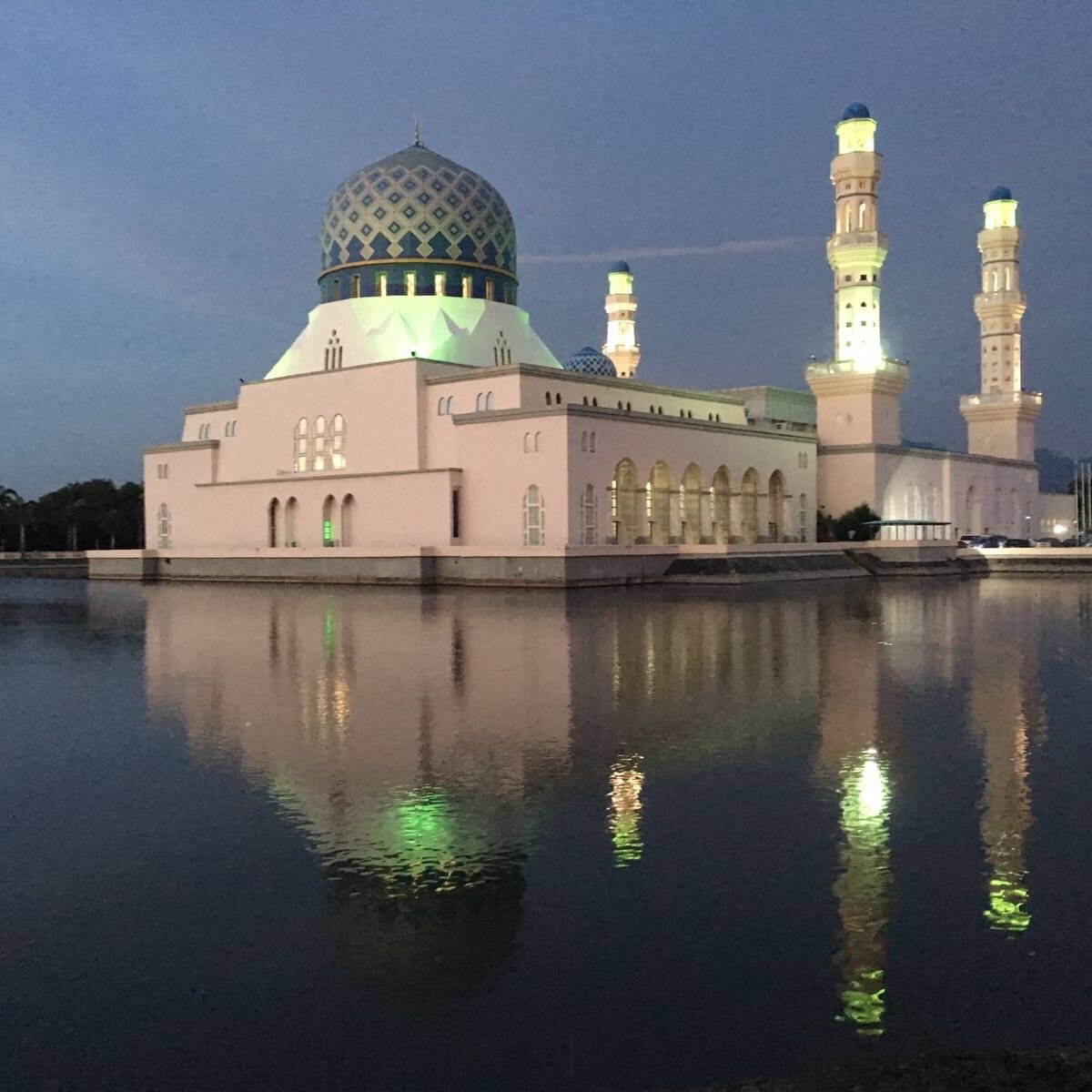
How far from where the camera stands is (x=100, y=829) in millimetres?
5816

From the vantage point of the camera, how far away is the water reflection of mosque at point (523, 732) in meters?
4.54

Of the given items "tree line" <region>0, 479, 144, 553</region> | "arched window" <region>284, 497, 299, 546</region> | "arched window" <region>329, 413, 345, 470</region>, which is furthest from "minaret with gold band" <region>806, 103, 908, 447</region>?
"tree line" <region>0, 479, 144, 553</region>

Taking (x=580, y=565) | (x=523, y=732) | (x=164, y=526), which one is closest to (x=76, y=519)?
(x=164, y=526)

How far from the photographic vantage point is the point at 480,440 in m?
30.2

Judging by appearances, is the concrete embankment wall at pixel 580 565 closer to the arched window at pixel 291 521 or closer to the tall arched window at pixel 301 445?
the arched window at pixel 291 521

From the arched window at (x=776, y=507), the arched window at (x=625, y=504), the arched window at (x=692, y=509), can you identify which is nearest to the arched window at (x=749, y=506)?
the arched window at (x=776, y=507)

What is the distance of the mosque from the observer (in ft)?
96.1

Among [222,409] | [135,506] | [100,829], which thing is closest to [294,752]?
[100,829]

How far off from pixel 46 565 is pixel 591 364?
78.3 ft

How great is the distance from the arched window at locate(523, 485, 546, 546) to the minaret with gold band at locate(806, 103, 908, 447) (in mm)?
13508

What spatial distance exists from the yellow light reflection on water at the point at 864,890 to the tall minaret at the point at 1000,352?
41.4 meters

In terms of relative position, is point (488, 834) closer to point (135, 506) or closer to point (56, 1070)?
point (56, 1070)

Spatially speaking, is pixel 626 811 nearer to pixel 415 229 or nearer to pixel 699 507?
pixel 699 507

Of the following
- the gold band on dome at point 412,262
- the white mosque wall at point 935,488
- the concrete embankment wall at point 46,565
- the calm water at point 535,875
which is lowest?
the calm water at point 535,875
